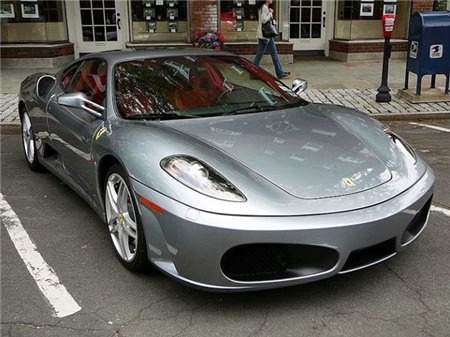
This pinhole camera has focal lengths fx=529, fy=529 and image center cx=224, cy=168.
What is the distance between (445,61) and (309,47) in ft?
18.6

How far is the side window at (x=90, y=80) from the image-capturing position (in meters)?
4.01

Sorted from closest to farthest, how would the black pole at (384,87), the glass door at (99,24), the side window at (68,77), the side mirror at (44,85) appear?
the side window at (68,77) → the side mirror at (44,85) → the black pole at (384,87) → the glass door at (99,24)

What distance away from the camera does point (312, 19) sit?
13359mm

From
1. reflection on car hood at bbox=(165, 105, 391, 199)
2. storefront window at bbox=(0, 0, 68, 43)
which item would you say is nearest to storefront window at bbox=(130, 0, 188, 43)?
storefront window at bbox=(0, 0, 68, 43)

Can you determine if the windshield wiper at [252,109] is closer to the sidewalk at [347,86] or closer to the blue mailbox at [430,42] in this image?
the sidewalk at [347,86]

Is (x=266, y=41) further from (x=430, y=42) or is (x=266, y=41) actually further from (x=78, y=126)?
(x=78, y=126)

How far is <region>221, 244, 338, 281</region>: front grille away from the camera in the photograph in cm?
271

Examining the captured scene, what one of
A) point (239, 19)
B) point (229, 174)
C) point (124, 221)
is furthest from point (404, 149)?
point (239, 19)

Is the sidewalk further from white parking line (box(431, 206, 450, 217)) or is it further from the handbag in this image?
white parking line (box(431, 206, 450, 217))

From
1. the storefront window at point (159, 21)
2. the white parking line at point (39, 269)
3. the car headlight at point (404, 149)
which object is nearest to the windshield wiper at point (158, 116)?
the white parking line at point (39, 269)

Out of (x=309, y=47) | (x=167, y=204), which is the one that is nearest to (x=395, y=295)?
(x=167, y=204)

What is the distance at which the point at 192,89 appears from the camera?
3.95 metres

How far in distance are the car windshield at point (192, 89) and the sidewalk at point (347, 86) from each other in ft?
12.7

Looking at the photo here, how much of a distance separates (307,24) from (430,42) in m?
5.64
